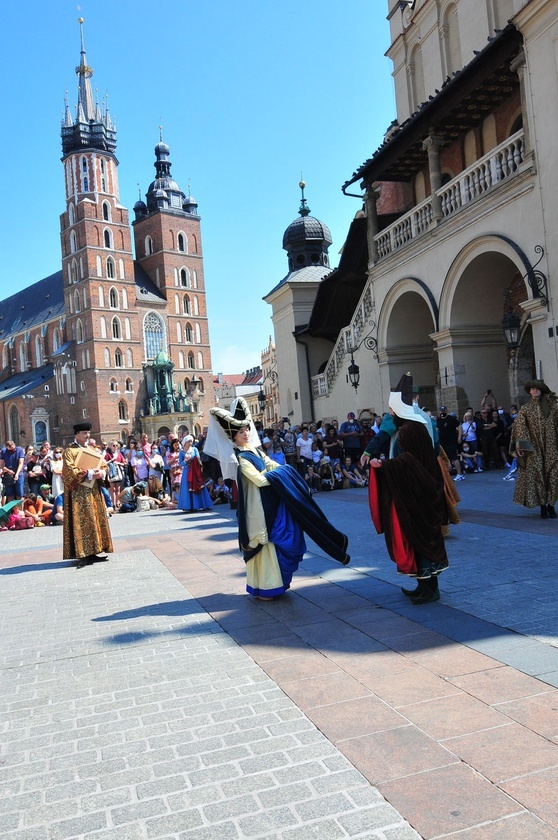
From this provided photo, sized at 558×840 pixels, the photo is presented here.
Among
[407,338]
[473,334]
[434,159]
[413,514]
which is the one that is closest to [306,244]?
[407,338]

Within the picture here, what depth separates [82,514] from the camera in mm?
9281

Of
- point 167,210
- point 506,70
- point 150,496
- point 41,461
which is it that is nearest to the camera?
point 506,70

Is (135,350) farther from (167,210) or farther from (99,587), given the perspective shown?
(99,587)

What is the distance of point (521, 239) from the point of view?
14.1 meters

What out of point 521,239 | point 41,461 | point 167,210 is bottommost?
point 41,461

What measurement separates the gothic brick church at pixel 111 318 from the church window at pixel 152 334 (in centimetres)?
12

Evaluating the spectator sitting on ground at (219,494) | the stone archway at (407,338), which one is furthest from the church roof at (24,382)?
the spectator sitting on ground at (219,494)

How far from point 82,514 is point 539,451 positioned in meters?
5.98

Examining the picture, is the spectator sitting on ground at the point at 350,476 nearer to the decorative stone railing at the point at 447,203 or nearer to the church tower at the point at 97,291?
the decorative stone railing at the point at 447,203

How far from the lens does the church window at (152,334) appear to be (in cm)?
7950

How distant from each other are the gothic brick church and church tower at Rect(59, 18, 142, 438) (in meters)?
0.11

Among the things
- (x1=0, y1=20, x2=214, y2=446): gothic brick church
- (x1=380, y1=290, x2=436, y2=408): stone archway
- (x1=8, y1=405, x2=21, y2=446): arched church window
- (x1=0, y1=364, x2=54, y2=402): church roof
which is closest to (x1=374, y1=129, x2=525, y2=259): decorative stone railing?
(x1=380, y1=290, x2=436, y2=408): stone archway

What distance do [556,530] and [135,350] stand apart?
235ft

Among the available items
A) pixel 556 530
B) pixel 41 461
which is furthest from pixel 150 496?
pixel 556 530
